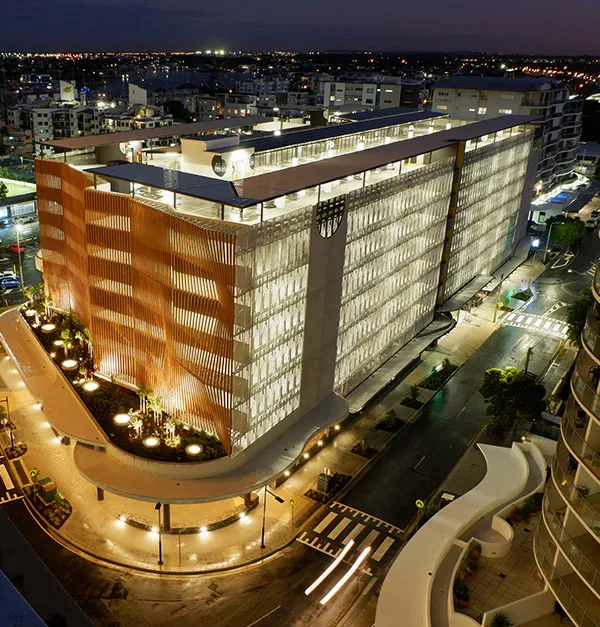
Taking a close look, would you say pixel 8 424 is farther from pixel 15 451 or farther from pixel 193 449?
pixel 193 449

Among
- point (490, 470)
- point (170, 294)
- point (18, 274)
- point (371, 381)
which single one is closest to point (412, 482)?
point (490, 470)

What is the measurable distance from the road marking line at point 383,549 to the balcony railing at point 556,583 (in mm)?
13951

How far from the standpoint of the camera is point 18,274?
100 metres

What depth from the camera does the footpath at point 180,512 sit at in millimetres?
47500

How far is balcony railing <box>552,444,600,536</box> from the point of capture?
104 ft

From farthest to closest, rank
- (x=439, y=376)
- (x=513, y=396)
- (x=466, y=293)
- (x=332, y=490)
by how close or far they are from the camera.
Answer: (x=466, y=293) → (x=439, y=376) → (x=513, y=396) → (x=332, y=490)

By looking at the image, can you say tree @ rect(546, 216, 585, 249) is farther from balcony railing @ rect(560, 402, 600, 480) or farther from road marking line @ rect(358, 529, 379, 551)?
balcony railing @ rect(560, 402, 600, 480)

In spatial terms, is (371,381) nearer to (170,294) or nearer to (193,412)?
(193,412)

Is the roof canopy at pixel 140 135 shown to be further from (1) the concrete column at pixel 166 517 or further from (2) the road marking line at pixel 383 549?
(2) the road marking line at pixel 383 549

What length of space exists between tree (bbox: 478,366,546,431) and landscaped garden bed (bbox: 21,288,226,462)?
28169mm

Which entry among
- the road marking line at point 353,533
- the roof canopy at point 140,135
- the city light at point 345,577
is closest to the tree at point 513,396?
the road marking line at point 353,533

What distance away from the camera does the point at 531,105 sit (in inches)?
5039

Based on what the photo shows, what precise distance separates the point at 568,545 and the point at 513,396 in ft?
95.3

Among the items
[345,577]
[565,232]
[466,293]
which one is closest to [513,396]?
[345,577]
